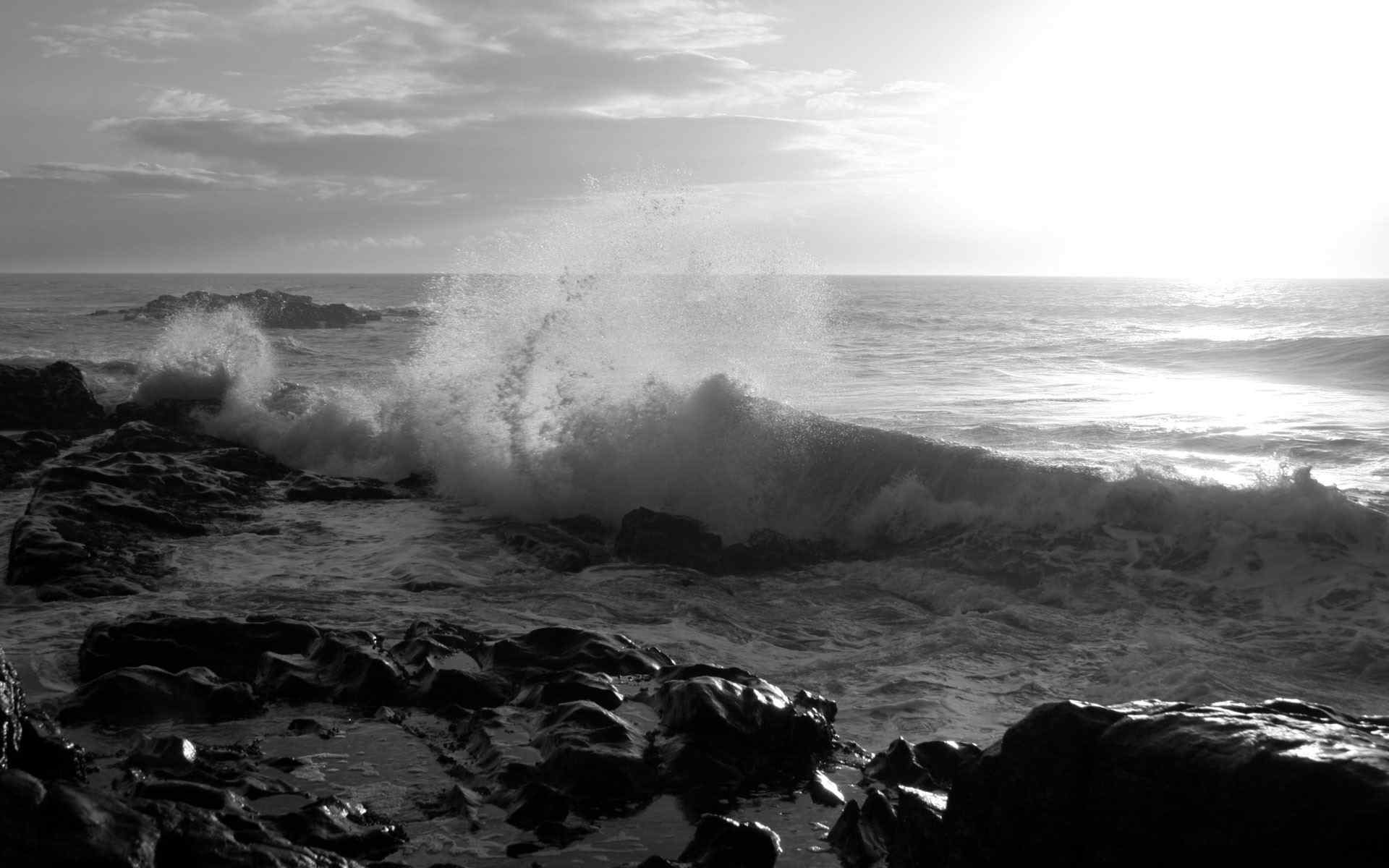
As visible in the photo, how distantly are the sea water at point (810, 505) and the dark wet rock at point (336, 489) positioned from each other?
42cm

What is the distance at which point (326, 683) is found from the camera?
6.43 meters

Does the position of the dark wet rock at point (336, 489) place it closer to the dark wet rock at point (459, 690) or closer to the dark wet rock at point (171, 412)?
the dark wet rock at point (171, 412)

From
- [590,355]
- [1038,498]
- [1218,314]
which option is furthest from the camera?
[1218,314]

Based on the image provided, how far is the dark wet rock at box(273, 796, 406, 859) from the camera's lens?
172 inches

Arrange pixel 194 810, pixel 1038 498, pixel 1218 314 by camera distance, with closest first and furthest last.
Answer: pixel 194 810
pixel 1038 498
pixel 1218 314

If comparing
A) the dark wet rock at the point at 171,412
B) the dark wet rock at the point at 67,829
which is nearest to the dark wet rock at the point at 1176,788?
the dark wet rock at the point at 67,829

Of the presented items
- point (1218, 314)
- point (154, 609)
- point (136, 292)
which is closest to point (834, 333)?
point (1218, 314)

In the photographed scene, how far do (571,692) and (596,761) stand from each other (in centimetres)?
111

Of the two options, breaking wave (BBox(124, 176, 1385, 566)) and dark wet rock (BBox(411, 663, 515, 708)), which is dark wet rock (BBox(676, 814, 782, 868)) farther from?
breaking wave (BBox(124, 176, 1385, 566))

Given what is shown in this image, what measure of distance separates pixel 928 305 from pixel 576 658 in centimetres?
6174

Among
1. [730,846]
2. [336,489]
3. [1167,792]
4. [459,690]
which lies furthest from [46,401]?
[1167,792]

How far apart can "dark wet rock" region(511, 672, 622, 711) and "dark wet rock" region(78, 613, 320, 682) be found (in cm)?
164

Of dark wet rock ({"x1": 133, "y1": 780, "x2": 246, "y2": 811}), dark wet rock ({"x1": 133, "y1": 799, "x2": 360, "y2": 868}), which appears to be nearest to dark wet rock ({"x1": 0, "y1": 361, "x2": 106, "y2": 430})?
dark wet rock ({"x1": 133, "y1": 780, "x2": 246, "y2": 811})

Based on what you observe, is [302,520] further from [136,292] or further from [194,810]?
[136,292]
